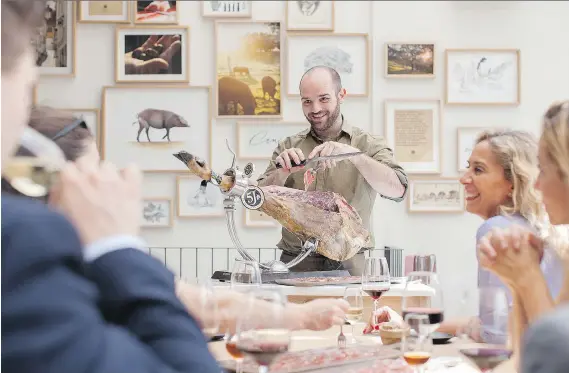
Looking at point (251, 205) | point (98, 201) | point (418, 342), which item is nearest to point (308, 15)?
point (251, 205)

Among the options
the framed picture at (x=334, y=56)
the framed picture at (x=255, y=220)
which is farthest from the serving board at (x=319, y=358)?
the framed picture at (x=334, y=56)

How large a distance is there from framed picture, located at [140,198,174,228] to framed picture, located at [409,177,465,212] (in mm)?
1840

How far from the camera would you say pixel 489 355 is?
65.7 inches

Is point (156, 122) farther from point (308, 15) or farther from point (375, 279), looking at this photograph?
point (375, 279)

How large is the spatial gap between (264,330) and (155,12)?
4895 mm

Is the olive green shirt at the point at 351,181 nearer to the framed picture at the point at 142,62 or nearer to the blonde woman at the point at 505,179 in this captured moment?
the blonde woman at the point at 505,179

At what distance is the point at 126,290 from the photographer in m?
1.02

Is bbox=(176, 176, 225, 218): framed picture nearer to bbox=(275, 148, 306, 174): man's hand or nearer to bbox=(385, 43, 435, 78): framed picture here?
bbox=(385, 43, 435, 78): framed picture

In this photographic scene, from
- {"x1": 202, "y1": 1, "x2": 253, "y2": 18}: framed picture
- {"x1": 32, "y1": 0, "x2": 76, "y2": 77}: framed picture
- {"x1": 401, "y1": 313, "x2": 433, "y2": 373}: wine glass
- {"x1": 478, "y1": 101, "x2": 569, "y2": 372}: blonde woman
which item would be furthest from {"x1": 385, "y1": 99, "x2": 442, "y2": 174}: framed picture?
{"x1": 401, "y1": 313, "x2": 433, "y2": 373}: wine glass

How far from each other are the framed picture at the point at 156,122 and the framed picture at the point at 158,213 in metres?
0.26

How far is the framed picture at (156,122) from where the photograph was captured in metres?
6.06

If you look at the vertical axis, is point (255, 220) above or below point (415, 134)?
below

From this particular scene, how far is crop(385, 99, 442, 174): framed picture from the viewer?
6.03 metres

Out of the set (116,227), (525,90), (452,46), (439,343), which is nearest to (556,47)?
(525,90)
